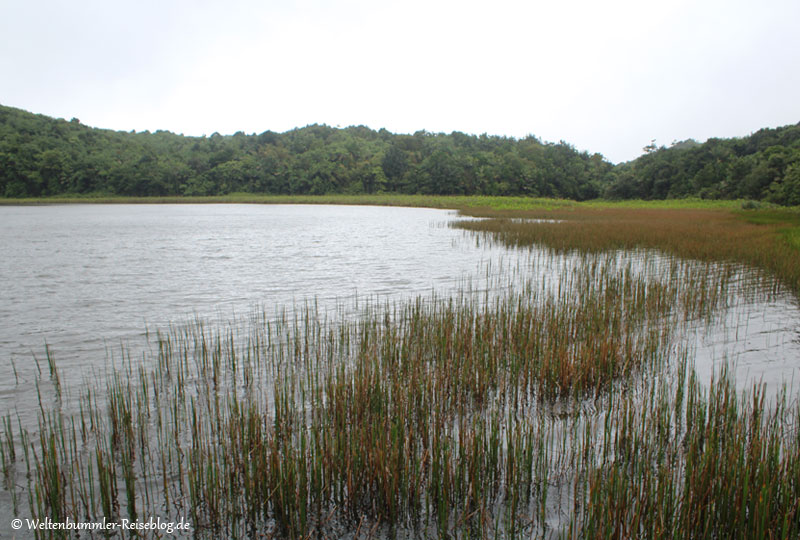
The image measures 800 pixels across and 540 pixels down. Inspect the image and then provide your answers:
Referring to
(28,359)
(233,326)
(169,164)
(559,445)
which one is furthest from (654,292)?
(169,164)

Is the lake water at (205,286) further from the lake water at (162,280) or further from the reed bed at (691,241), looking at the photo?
the reed bed at (691,241)

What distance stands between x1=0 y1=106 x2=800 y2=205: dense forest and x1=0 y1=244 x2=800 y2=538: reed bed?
62.4 m

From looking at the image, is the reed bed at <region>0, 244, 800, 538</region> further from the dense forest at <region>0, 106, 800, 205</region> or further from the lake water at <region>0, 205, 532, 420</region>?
the dense forest at <region>0, 106, 800, 205</region>

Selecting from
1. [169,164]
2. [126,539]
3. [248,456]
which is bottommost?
[126,539]

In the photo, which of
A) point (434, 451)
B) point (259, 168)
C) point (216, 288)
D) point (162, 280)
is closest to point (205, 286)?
point (216, 288)

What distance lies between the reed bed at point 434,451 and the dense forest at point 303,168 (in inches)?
2458

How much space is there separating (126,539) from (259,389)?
6.96 ft

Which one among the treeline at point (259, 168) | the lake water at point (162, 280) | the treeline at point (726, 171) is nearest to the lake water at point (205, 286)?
the lake water at point (162, 280)

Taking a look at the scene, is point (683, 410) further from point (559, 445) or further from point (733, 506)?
point (733, 506)

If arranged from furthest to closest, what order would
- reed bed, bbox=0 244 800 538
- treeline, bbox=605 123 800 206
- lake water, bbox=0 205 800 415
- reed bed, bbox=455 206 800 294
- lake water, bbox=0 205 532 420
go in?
treeline, bbox=605 123 800 206
reed bed, bbox=455 206 800 294
lake water, bbox=0 205 532 420
lake water, bbox=0 205 800 415
reed bed, bbox=0 244 800 538

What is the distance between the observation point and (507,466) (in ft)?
10.5

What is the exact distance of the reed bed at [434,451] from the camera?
277 centimetres

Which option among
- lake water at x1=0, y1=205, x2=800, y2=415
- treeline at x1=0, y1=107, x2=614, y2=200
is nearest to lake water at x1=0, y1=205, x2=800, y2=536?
lake water at x1=0, y1=205, x2=800, y2=415

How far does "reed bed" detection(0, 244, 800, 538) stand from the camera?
277 centimetres
